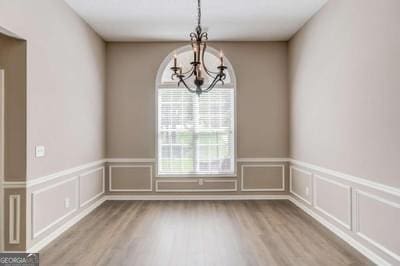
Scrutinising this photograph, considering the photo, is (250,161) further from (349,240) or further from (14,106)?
(14,106)

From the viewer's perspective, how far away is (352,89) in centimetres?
396

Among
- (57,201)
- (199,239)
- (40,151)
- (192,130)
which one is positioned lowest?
(199,239)

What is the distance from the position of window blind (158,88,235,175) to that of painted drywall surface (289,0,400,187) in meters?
1.58

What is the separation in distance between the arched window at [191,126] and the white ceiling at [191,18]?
765mm

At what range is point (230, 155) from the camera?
6.75 m

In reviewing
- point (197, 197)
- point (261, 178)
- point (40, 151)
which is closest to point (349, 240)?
→ point (261, 178)

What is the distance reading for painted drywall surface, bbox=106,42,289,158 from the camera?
6.68m

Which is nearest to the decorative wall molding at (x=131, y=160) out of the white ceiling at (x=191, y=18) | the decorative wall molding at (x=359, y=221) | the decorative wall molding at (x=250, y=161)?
the decorative wall molding at (x=250, y=161)

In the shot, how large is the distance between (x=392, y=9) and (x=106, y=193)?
563 centimetres

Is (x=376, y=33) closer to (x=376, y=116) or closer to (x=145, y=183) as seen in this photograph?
(x=376, y=116)

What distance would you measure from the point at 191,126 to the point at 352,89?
135 inches

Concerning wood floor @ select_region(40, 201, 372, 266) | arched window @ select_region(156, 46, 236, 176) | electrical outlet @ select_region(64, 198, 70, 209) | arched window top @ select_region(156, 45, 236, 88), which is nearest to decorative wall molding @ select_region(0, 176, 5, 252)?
wood floor @ select_region(40, 201, 372, 266)

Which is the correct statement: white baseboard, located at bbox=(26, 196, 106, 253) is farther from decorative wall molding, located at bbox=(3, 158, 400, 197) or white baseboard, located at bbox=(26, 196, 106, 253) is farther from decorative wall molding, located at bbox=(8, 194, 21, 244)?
decorative wall molding, located at bbox=(3, 158, 400, 197)

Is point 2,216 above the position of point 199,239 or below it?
above
